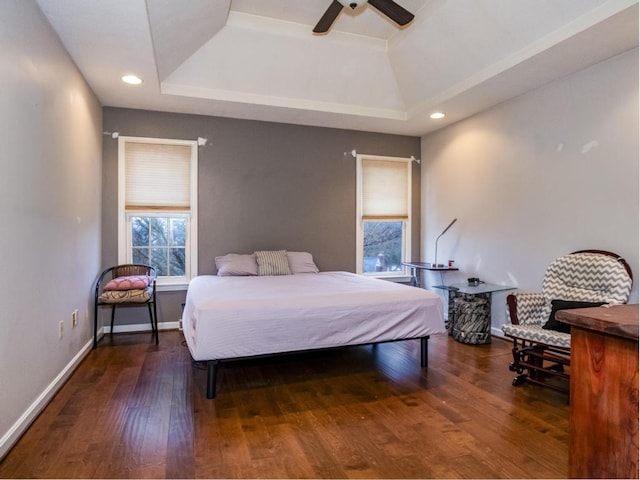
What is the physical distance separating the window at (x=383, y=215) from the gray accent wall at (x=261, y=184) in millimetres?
133

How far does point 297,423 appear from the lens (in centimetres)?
237

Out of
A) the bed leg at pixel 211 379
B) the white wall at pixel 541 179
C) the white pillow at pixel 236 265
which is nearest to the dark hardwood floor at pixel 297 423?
the bed leg at pixel 211 379

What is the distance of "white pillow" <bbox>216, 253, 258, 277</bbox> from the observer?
14.3ft

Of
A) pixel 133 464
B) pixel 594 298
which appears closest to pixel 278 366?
pixel 133 464

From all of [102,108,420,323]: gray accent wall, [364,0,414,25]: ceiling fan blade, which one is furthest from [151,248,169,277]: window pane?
[364,0,414,25]: ceiling fan blade

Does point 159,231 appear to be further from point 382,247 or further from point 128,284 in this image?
point 382,247

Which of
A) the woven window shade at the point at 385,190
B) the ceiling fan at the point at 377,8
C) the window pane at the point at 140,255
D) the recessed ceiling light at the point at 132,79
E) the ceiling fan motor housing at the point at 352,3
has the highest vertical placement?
the ceiling fan at the point at 377,8

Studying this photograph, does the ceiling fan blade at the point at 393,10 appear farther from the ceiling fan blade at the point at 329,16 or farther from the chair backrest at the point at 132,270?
the chair backrest at the point at 132,270

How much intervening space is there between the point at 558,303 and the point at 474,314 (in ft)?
3.37

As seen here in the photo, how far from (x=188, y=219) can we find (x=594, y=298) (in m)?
4.10

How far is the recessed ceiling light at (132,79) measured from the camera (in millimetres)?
3570

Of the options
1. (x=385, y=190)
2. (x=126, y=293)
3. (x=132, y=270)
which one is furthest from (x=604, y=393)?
(x=385, y=190)

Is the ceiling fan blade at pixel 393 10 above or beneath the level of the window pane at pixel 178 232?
above

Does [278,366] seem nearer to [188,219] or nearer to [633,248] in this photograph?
[188,219]
